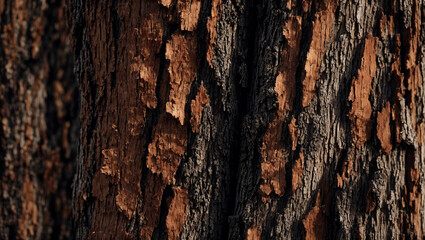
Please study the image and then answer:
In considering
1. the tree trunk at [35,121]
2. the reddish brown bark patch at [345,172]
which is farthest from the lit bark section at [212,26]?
the tree trunk at [35,121]

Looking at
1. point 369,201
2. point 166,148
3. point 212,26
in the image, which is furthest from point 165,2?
point 369,201

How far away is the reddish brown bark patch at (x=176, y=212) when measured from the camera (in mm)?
1451

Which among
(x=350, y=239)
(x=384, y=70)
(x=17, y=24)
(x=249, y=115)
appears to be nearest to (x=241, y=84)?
(x=249, y=115)

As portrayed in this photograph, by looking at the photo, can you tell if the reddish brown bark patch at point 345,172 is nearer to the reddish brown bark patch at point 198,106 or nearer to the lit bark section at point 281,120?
the lit bark section at point 281,120

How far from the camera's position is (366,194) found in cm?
141

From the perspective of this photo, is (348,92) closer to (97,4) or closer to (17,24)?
(97,4)

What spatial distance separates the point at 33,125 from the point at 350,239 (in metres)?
2.78

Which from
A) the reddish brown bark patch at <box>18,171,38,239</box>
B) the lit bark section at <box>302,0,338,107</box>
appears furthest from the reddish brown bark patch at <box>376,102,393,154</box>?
the reddish brown bark patch at <box>18,171,38,239</box>

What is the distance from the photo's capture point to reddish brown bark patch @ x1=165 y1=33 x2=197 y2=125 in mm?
1423

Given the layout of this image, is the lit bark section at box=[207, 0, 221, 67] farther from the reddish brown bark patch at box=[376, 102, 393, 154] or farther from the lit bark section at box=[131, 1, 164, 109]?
the reddish brown bark patch at box=[376, 102, 393, 154]

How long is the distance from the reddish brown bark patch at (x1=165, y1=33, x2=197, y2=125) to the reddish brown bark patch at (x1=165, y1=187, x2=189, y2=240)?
21 cm

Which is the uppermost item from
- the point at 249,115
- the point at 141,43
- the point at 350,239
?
the point at 141,43

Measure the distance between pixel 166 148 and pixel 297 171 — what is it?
0.38 metres

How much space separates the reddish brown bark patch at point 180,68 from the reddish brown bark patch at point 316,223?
45 cm
